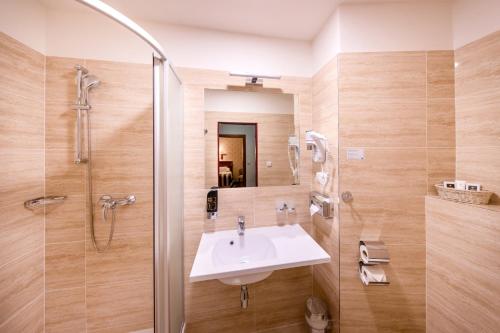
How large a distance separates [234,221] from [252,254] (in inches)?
10.8

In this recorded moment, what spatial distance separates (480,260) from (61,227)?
2.45 meters

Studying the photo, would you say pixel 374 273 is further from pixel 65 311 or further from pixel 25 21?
pixel 25 21

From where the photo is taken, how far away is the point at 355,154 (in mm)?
1202

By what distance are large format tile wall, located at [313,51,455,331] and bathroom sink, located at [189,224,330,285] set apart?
0.31 meters

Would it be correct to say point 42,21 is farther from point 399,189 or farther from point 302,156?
point 399,189

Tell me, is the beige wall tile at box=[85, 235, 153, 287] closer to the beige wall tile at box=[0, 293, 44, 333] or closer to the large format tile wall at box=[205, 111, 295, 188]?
the beige wall tile at box=[0, 293, 44, 333]

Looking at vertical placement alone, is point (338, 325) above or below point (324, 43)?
below

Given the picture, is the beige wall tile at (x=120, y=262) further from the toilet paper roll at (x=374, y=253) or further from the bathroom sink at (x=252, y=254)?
the toilet paper roll at (x=374, y=253)

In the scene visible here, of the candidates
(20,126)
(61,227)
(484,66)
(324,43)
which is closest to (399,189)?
(484,66)

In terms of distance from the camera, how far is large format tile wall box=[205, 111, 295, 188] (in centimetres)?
143

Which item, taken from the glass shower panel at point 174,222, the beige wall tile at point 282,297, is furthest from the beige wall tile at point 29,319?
the beige wall tile at point 282,297

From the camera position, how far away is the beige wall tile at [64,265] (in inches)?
48.1

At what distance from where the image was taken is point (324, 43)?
1382mm

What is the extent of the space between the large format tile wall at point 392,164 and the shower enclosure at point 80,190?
1113mm
